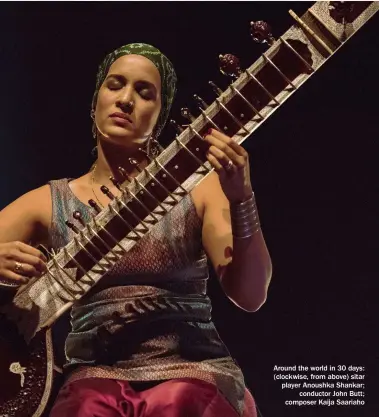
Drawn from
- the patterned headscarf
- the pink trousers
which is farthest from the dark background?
the pink trousers

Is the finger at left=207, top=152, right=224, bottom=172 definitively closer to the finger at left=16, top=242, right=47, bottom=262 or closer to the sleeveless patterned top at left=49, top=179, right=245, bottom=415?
the sleeveless patterned top at left=49, top=179, right=245, bottom=415

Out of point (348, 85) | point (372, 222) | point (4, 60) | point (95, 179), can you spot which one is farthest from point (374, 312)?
point (4, 60)

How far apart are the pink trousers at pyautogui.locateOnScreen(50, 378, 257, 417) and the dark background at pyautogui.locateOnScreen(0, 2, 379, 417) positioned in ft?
3.03

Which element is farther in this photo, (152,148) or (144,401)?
(152,148)

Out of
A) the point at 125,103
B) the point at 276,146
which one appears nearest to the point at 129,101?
the point at 125,103

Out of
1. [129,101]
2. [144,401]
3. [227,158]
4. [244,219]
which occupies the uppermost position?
[129,101]

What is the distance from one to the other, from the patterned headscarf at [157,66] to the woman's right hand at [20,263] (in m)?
0.43

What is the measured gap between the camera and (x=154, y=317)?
144 cm

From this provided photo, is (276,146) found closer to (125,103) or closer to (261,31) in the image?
(125,103)

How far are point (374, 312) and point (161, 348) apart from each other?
981mm

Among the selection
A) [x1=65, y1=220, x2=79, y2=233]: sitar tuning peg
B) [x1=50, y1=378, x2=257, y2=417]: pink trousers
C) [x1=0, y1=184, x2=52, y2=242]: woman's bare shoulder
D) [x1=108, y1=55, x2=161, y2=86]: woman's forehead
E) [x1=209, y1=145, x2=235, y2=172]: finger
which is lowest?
[x1=50, y1=378, x2=257, y2=417]: pink trousers

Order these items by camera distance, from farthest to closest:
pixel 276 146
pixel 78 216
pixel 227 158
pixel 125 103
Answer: pixel 276 146
pixel 125 103
pixel 78 216
pixel 227 158

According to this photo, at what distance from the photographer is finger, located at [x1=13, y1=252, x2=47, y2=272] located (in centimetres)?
136

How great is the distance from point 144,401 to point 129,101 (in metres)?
0.58
